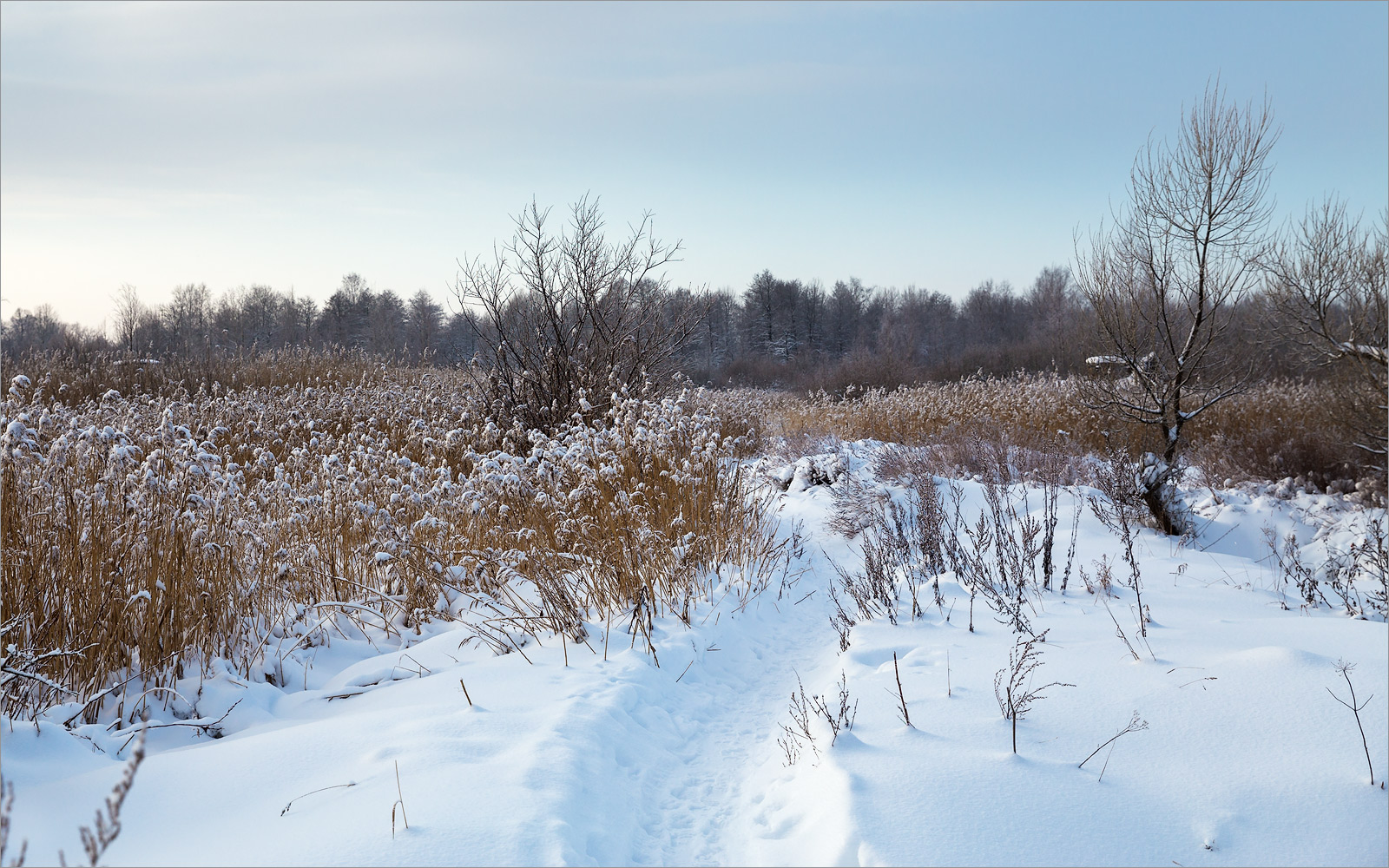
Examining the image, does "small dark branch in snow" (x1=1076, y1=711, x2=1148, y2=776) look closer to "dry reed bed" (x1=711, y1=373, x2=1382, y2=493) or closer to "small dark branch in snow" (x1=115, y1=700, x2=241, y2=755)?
"small dark branch in snow" (x1=115, y1=700, x2=241, y2=755)

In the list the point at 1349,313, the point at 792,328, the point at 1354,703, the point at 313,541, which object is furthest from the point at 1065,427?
the point at 792,328

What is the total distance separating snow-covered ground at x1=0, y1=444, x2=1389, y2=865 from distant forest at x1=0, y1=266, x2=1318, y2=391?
1116 inches

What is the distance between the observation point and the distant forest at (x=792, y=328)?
127 feet

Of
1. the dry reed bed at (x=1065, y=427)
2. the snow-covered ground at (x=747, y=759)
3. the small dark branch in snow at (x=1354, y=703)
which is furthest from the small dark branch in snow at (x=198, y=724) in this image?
the dry reed bed at (x=1065, y=427)

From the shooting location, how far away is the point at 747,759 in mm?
3021

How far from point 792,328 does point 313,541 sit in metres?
55.0

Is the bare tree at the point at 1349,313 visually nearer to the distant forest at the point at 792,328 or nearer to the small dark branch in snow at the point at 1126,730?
the small dark branch in snow at the point at 1126,730

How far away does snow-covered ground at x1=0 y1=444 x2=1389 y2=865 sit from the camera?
2.03m

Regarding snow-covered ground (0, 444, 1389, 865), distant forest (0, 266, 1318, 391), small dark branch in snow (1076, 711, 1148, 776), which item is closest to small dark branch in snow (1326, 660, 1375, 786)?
snow-covered ground (0, 444, 1389, 865)

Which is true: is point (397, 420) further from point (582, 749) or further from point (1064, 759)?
point (1064, 759)

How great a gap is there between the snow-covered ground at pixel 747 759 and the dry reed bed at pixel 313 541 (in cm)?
30

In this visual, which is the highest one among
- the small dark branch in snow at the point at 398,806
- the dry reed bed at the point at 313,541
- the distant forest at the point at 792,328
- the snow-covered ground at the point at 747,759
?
the distant forest at the point at 792,328

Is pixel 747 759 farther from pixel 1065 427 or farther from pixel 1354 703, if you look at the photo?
pixel 1065 427

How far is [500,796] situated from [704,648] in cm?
203
